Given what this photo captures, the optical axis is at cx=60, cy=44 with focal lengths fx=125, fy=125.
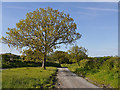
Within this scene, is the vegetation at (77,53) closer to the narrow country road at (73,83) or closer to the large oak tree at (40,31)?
the large oak tree at (40,31)

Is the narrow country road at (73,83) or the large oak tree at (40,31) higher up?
the large oak tree at (40,31)

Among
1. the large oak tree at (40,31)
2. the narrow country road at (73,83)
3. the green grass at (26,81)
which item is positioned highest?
the large oak tree at (40,31)

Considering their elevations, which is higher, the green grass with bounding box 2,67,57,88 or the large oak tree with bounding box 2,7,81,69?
the large oak tree with bounding box 2,7,81,69

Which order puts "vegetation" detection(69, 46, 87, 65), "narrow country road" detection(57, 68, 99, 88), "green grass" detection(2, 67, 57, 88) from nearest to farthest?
"green grass" detection(2, 67, 57, 88) → "narrow country road" detection(57, 68, 99, 88) → "vegetation" detection(69, 46, 87, 65)

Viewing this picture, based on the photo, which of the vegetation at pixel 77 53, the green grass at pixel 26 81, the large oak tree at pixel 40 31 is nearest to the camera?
the green grass at pixel 26 81

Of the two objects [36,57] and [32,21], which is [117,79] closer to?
[36,57]

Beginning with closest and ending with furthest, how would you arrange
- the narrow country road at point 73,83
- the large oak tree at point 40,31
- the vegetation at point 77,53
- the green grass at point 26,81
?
the green grass at point 26,81 < the narrow country road at point 73,83 < the large oak tree at point 40,31 < the vegetation at point 77,53

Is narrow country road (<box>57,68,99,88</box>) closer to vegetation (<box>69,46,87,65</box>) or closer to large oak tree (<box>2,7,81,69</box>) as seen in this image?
large oak tree (<box>2,7,81,69</box>)

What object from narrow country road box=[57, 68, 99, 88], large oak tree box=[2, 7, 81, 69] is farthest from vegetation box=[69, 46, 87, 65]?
narrow country road box=[57, 68, 99, 88]

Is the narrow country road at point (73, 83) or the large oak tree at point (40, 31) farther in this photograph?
the large oak tree at point (40, 31)

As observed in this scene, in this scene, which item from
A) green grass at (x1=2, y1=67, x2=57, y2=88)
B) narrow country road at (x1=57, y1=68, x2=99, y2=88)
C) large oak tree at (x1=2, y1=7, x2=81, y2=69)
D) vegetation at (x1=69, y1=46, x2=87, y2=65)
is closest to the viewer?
green grass at (x1=2, y1=67, x2=57, y2=88)

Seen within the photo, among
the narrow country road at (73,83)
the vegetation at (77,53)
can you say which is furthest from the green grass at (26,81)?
the vegetation at (77,53)

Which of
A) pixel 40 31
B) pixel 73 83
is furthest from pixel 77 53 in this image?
pixel 73 83

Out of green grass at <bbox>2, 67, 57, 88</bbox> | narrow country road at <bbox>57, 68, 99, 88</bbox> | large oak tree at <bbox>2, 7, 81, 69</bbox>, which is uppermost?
large oak tree at <bbox>2, 7, 81, 69</bbox>
